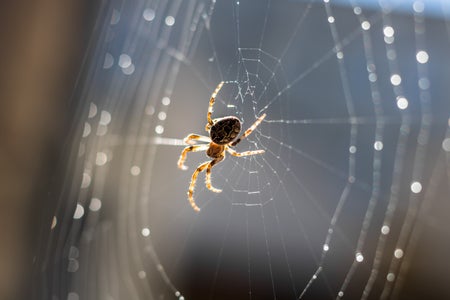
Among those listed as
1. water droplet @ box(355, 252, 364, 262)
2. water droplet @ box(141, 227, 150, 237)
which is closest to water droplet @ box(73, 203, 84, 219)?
water droplet @ box(141, 227, 150, 237)

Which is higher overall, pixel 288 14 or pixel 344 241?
pixel 288 14

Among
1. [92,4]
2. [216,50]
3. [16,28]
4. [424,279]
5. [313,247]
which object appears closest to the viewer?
[16,28]

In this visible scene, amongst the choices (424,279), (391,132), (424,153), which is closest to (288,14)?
(391,132)

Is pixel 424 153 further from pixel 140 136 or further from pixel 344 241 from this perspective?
pixel 140 136

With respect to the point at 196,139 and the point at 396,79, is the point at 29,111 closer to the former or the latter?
the point at 196,139

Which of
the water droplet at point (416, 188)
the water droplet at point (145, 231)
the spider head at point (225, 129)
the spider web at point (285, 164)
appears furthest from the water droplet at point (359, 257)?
the spider head at point (225, 129)

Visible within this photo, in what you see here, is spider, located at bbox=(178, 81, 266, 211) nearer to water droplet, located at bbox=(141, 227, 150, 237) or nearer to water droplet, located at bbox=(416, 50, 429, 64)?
water droplet, located at bbox=(141, 227, 150, 237)

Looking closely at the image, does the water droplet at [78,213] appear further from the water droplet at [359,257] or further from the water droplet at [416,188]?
the water droplet at [416,188]
